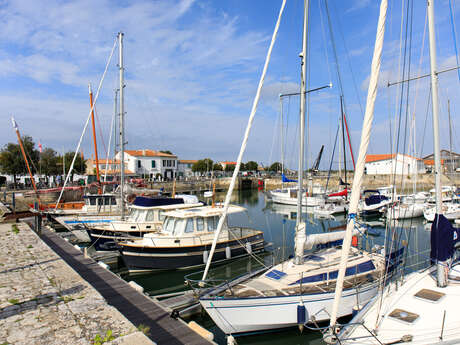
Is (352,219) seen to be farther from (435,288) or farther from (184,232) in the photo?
(184,232)

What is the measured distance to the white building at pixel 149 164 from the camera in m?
72.4

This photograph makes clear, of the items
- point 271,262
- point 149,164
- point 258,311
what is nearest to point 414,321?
point 258,311

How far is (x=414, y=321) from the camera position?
6.19m

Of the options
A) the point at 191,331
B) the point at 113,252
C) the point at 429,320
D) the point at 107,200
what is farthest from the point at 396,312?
the point at 107,200

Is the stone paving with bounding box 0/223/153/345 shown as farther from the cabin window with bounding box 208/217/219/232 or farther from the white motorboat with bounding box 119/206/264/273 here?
the cabin window with bounding box 208/217/219/232

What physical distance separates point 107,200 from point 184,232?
11.6m

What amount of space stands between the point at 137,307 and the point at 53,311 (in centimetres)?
220

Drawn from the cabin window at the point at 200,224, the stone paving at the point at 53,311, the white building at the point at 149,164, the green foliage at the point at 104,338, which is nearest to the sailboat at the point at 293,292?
the stone paving at the point at 53,311

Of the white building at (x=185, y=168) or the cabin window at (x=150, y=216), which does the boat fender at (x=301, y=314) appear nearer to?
the cabin window at (x=150, y=216)

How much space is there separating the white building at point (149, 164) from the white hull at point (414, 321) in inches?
2617

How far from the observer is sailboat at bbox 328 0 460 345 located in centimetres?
581

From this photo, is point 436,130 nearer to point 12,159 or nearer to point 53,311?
point 53,311

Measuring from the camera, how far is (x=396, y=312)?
260 inches

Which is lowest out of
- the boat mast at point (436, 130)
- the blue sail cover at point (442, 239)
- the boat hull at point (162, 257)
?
the boat hull at point (162, 257)
